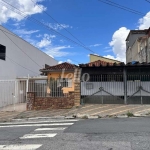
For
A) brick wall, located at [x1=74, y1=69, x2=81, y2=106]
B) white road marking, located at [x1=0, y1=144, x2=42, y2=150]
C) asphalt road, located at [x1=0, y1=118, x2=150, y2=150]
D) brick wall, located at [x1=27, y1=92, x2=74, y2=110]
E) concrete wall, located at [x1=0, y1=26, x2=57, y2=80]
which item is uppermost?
concrete wall, located at [x1=0, y1=26, x2=57, y2=80]

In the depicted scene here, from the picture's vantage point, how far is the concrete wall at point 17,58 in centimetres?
2265

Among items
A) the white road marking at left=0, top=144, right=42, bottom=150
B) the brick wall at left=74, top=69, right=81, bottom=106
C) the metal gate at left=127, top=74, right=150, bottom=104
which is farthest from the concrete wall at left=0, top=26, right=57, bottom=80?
the white road marking at left=0, top=144, right=42, bottom=150

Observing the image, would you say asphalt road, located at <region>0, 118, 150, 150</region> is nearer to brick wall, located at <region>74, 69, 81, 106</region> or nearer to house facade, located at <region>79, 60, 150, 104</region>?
brick wall, located at <region>74, 69, 81, 106</region>

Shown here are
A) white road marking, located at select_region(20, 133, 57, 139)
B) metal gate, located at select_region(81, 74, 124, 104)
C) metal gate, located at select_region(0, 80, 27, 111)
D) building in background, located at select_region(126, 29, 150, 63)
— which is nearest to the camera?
white road marking, located at select_region(20, 133, 57, 139)

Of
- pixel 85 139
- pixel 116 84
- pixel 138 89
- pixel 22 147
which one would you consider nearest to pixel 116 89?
pixel 116 84

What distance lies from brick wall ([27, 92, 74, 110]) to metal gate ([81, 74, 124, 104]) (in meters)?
1.16

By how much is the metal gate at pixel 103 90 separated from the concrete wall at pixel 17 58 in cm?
918

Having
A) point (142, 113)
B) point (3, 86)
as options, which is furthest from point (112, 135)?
point (3, 86)

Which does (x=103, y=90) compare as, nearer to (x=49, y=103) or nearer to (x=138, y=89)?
(x=138, y=89)

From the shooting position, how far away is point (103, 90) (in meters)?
16.5

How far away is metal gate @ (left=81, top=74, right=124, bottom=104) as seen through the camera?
1639cm

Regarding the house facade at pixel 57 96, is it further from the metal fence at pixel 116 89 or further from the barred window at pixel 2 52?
the barred window at pixel 2 52

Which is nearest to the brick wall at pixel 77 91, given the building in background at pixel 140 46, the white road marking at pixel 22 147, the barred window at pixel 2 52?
the barred window at pixel 2 52

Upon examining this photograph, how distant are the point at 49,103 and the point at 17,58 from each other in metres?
11.2
